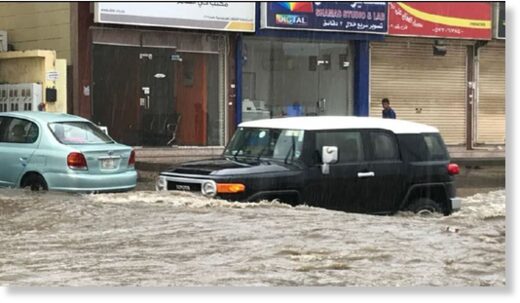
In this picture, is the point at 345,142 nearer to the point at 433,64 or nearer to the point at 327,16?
the point at 327,16

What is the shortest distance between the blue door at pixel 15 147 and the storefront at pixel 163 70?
22.4 feet

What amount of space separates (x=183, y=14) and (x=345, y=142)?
10.5m

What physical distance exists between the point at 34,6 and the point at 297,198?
13183 millimetres

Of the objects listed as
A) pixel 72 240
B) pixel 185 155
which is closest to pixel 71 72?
pixel 185 155

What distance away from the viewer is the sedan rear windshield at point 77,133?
1270 centimetres

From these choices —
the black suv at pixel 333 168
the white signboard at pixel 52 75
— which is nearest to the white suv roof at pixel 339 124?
the black suv at pixel 333 168

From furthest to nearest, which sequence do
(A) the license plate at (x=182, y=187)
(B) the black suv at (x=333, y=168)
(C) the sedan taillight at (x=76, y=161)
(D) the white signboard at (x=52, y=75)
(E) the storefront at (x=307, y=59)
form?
1. (E) the storefront at (x=307, y=59)
2. (D) the white signboard at (x=52, y=75)
3. (C) the sedan taillight at (x=76, y=161)
4. (A) the license plate at (x=182, y=187)
5. (B) the black suv at (x=333, y=168)

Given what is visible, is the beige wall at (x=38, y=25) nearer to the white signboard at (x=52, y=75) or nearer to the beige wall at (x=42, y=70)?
the beige wall at (x=42, y=70)

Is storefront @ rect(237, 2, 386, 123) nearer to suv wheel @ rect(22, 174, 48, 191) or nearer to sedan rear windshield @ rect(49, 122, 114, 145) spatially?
sedan rear windshield @ rect(49, 122, 114, 145)

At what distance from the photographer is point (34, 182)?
41.3ft

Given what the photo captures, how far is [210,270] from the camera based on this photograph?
23.0 ft

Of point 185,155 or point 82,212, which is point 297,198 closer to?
point 82,212

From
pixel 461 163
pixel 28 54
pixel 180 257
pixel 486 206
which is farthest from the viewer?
pixel 461 163

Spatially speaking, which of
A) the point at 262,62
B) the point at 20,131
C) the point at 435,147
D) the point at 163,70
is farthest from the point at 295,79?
the point at 435,147
